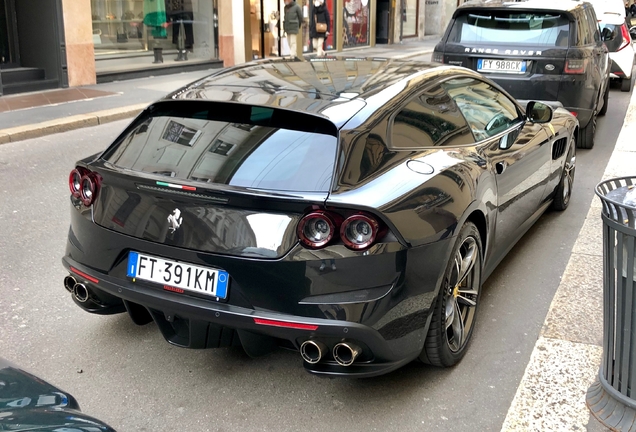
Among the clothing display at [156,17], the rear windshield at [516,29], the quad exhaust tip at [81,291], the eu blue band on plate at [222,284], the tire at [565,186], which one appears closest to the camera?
the eu blue band on plate at [222,284]

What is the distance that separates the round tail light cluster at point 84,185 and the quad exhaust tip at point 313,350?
1.28m

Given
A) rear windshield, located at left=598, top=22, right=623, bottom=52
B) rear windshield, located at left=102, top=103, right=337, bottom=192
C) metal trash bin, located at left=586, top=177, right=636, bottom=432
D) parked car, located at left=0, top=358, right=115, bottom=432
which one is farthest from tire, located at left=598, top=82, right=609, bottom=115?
parked car, located at left=0, top=358, right=115, bottom=432

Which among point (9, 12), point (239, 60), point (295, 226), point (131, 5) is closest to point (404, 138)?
point (295, 226)

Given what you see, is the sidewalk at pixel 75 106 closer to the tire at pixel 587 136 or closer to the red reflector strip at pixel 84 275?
the red reflector strip at pixel 84 275

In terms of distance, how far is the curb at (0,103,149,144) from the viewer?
9398 mm

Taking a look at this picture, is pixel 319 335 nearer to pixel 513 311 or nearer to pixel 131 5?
pixel 513 311

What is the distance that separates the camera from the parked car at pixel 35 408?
6.01ft

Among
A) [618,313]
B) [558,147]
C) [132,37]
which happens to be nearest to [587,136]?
[558,147]

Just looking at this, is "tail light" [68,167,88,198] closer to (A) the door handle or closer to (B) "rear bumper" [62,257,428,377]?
(B) "rear bumper" [62,257,428,377]

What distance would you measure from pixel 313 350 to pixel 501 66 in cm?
604

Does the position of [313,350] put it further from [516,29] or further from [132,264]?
[516,29]

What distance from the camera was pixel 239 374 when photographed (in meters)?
3.56

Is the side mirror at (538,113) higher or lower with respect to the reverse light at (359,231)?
higher

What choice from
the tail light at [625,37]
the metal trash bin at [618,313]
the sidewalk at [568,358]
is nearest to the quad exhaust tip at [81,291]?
the sidewalk at [568,358]
